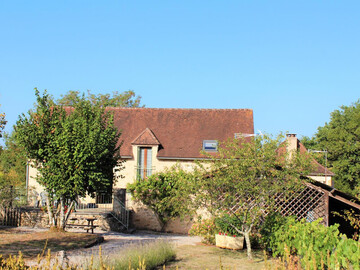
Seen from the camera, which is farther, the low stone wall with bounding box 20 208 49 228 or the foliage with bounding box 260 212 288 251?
the low stone wall with bounding box 20 208 49 228

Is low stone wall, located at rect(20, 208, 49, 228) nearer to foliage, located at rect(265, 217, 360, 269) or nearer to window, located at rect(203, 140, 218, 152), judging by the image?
window, located at rect(203, 140, 218, 152)

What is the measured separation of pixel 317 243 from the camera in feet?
36.9

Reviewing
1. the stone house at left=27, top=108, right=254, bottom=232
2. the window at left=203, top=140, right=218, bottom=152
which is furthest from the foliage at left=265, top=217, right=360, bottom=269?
the window at left=203, top=140, right=218, bottom=152

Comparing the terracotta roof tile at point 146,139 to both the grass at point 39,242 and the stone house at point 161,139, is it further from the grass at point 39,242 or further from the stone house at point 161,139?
the grass at point 39,242

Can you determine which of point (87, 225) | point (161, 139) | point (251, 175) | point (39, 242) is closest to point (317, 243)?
point (251, 175)

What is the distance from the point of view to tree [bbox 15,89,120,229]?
17.2 m

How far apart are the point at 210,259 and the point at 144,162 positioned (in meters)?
12.6

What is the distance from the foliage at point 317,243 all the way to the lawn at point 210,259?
1113mm

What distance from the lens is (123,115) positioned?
28672mm

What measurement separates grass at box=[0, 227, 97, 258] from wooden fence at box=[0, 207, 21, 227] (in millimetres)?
2941

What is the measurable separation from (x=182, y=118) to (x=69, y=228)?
37.0ft

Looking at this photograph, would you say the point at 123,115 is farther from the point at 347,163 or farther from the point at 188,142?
the point at 347,163

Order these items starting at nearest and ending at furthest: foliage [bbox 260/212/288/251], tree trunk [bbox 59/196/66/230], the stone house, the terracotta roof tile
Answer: foliage [bbox 260/212/288/251] < tree trunk [bbox 59/196/66/230] < the stone house < the terracotta roof tile

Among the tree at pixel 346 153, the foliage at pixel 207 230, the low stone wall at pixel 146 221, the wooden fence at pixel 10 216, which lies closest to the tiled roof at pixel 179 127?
the low stone wall at pixel 146 221
